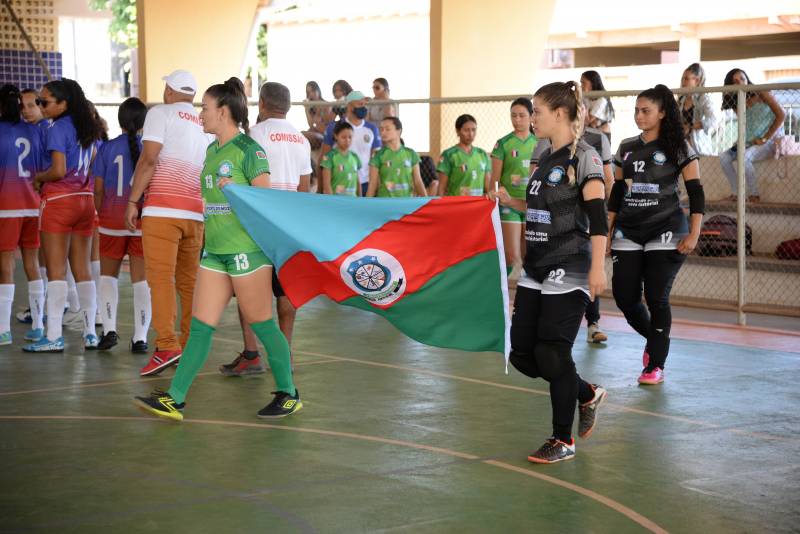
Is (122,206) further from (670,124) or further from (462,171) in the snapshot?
(670,124)

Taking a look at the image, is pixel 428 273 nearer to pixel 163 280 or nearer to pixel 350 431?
pixel 350 431

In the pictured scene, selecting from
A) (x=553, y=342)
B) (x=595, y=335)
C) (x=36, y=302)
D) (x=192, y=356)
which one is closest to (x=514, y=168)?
(x=595, y=335)

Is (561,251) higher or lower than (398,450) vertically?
higher

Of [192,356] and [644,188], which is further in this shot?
[644,188]

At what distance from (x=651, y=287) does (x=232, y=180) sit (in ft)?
10.9

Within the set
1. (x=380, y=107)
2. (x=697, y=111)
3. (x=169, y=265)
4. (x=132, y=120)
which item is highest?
(x=380, y=107)

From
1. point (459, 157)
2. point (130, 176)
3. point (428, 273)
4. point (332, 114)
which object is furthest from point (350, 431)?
point (332, 114)

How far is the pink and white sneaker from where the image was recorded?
905 centimetres

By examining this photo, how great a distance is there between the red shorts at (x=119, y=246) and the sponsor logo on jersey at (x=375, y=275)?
3265 mm

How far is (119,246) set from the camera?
1033cm

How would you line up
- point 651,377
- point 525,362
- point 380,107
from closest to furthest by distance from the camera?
point 525,362
point 651,377
point 380,107

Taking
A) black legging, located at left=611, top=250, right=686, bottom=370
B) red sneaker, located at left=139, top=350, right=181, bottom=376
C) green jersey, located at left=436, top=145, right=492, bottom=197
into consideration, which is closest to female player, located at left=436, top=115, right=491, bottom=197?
green jersey, located at left=436, top=145, right=492, bottom=197

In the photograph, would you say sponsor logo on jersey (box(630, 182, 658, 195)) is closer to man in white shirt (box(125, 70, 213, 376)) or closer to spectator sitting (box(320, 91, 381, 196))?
man in white shirt (box(125, 70, 213, 376))

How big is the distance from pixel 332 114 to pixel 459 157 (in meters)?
4.36
